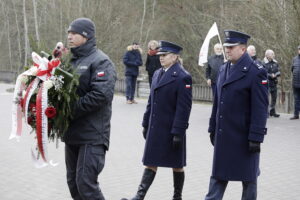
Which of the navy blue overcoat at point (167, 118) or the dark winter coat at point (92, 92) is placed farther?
the navy blue overcoat at point (167, 118)

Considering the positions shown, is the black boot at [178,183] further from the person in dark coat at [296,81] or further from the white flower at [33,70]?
the person in dark coat at [296,81]

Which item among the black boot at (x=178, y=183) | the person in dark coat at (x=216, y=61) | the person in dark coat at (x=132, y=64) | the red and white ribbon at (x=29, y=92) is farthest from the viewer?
the person in dark coat at (x=132, y=64)

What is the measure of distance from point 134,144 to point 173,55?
4616 mm

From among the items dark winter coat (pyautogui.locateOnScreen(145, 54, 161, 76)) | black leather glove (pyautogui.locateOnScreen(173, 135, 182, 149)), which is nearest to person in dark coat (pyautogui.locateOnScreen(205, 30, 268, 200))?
black leather glove (pyautogui.locateOnScreen(173, 135, 182, 149))

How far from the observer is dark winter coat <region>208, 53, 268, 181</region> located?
18.9 feet

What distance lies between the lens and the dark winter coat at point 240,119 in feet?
18.9

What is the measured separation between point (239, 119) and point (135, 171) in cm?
331

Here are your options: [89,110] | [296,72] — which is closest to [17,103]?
[89,110]

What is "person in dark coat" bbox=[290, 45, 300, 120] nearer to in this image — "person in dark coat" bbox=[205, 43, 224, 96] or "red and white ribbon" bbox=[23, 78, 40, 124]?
"person in dark coat" bbox=[205, 43, 224, 96]

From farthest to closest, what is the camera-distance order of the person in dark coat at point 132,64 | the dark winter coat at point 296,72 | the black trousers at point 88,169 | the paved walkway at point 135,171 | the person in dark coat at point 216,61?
1. the person in dark coat at point 132,64
2. the dark winter coat at point 296,72
3. the person in dark coat at point 216,61
4. the paved walkway at point 135,171
5. the black trousers at point 88,169

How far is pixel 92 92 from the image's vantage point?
18.2 feet

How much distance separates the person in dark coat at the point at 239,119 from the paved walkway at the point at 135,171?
1480 mm

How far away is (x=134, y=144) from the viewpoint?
11320mm

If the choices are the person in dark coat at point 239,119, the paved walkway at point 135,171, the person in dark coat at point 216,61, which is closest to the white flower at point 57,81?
the person in dark coat at point 239,119
